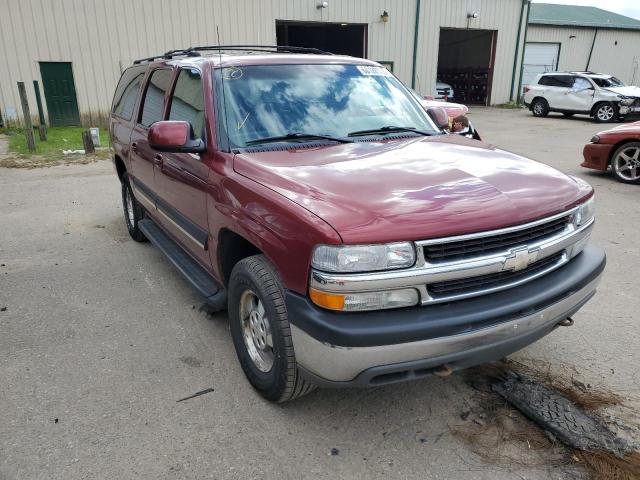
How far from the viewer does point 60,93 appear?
53.1 feet

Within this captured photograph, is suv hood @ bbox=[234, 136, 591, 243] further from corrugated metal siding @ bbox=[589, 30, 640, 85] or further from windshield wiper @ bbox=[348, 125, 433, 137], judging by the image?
corrugated metal siding @ bbox=[589, 30, 640, 85]

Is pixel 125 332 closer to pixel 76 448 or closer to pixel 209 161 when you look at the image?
pixel 76 448

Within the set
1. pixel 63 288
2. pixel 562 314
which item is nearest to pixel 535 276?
pixel 562 314

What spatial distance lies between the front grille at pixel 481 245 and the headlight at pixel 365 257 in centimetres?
11

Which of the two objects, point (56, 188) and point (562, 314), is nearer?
point (562, 314)

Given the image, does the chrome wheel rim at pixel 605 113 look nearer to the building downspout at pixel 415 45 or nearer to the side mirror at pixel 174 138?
the building downspout at pixel 415 45

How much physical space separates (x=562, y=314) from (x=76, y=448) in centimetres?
264

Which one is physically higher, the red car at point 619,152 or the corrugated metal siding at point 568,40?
the corrugated metal siding at point 568,40

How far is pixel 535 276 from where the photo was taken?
104 inches

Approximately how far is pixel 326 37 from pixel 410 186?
2569 centimetres

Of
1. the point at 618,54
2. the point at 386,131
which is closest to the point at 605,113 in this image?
the point at 618,54

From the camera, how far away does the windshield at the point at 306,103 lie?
3371 millimetres

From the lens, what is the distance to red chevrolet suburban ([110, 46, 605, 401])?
2271mm

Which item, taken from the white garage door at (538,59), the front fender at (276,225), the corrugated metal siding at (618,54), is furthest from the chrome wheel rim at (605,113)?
Result: the front fender at (276,225)
